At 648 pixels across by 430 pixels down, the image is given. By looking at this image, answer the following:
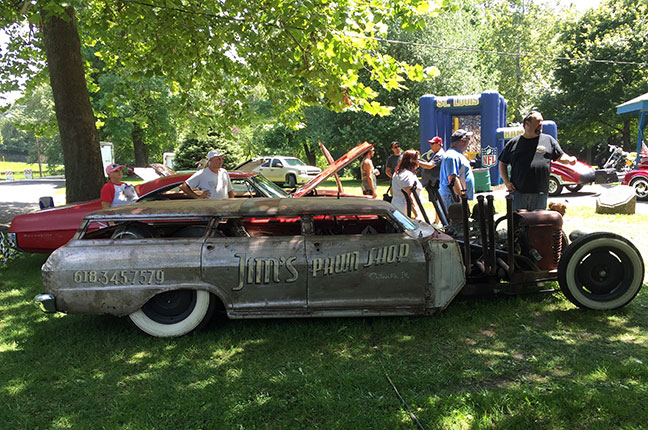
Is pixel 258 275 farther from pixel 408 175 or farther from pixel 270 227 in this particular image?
pixel 408 175

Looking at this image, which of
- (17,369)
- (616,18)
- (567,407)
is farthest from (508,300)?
(616,18)

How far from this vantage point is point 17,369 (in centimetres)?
365

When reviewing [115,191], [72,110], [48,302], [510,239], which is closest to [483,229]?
[510,239]

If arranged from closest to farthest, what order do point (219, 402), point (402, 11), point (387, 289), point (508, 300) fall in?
point (219, 402) → point (387, 289) → point (508, 300) → point (402, 11)

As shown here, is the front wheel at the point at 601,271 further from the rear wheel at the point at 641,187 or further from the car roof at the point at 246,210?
the rear wheel at the point at 641,187

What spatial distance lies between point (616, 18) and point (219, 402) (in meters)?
36.4

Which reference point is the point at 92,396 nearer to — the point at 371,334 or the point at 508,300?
the point at 371,334

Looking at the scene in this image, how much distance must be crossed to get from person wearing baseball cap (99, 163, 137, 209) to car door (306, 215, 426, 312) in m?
3.37

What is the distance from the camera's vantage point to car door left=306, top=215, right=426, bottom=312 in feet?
13.2

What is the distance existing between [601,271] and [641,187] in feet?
33.6

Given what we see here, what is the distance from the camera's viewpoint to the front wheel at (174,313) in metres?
4.11

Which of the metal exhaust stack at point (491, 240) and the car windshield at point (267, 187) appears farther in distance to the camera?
the car windshield at point (267, 187)

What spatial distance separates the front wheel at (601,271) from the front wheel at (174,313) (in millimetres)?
3426

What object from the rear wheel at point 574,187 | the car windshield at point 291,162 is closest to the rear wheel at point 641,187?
the rear wheel at point 574,187
